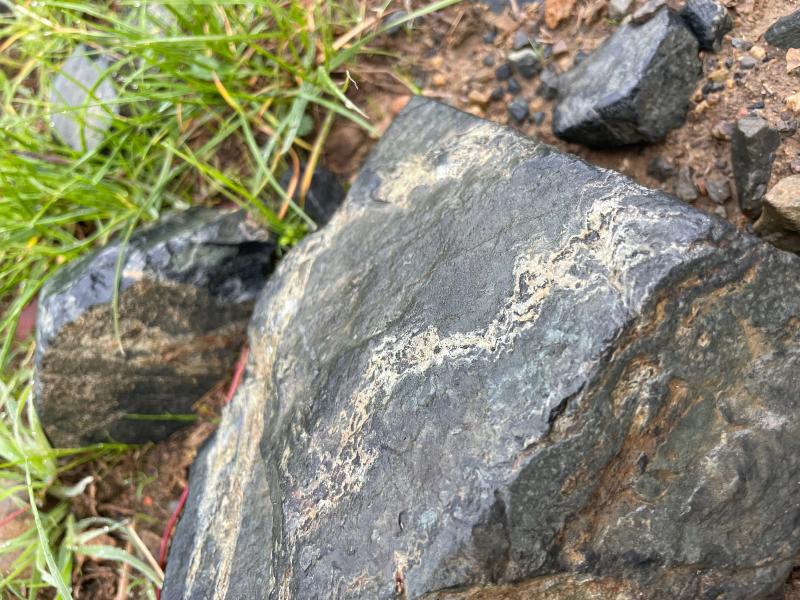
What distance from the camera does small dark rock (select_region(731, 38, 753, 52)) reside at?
1812mm

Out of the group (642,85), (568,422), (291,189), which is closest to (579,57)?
(642,85)

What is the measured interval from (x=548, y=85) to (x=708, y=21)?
1.57ft

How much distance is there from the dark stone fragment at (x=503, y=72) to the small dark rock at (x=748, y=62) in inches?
28.0

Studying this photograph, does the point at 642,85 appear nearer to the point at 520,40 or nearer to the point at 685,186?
the point at 685,186

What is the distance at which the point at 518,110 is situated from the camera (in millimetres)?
2193

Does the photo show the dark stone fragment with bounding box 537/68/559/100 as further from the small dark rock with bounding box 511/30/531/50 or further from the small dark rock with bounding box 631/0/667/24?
the small dark rock with bounding box 631/0/667/24

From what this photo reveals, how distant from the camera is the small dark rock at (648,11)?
6.20 ft

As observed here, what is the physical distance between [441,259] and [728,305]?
0.59 metres

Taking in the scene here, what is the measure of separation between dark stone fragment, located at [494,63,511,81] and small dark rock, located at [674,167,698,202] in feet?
2.22

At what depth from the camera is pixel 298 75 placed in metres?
2.38

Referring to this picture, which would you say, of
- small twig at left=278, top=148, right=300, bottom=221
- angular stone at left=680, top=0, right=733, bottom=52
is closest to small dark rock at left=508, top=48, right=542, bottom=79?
angular stone at left=680, top=0, right=733, bottom=52

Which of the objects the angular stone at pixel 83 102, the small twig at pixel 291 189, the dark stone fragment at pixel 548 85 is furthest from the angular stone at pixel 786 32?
the angular stone at pixel 83 102

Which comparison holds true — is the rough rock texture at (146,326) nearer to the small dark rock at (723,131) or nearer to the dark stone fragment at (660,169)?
the dark stone fragment at (660,169)

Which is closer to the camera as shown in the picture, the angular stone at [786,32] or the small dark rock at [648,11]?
the angular stone at [786,32]
